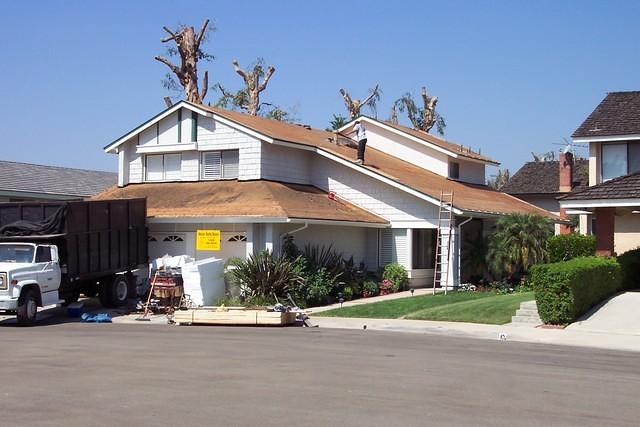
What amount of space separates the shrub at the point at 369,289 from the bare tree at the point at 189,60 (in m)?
25.2

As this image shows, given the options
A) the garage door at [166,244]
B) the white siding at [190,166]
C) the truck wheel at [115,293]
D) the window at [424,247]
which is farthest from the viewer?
the white siding at [190,166]

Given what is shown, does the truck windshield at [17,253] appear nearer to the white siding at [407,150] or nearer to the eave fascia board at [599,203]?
the eave fascia board at [599,203]

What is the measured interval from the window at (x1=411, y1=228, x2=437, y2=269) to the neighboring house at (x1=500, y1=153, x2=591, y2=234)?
54.9 ft

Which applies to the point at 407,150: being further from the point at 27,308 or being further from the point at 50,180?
the point at 27,308

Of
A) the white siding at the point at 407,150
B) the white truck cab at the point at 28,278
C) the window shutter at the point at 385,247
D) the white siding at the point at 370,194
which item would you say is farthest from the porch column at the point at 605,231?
the white truck cab at the point at 28,278

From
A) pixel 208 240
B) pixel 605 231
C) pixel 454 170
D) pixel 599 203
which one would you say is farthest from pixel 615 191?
pixel 454 170

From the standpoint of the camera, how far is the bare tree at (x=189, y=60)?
4891 centimetres

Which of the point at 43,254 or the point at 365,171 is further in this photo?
the point at 365,171

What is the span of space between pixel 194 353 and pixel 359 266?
14.9m

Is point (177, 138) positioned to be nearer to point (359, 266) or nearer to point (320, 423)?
point (359, 266)

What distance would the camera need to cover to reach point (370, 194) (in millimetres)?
29656

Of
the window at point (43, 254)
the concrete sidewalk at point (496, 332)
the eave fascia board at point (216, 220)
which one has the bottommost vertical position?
the concrete sidewalk at point (496, 332)

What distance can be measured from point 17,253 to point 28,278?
1119 millimetres

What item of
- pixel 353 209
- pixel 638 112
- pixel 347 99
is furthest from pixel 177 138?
pixel 347 99
